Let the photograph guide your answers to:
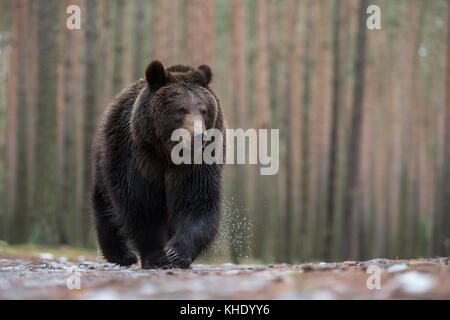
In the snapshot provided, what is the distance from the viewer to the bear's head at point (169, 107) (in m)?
6.80

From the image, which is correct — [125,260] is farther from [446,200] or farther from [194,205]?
[446,200]

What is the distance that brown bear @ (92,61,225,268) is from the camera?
6.88 metres

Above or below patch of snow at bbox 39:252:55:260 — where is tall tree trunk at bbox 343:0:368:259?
above

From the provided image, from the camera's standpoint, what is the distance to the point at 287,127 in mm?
22688

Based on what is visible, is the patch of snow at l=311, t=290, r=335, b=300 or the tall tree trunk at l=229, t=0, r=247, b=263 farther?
the tall tree trunk at l=229, t=0, r=247, b=263

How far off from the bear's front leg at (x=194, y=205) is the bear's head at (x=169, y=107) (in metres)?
0.42

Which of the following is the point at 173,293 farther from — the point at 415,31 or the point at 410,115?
the point at 415,31

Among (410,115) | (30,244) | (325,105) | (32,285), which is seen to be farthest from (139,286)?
(410,115)

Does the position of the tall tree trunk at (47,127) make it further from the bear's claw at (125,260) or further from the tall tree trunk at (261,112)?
the tall tree trunk at (261,112)

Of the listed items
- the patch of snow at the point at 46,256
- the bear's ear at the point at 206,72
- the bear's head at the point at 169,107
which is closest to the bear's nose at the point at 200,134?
the bear's head at the point at 169,107

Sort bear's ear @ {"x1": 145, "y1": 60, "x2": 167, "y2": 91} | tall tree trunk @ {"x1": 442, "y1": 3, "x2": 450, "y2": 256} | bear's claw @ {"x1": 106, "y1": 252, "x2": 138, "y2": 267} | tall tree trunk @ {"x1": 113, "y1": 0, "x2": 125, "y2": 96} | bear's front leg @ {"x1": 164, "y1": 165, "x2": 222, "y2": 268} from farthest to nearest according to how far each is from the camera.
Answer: tall tree trunk @ {"x1": 442, "y1": 3, "x2": 450, "y2": 256}
tall tree trunk @ {"x1": 113, "y1": 0, "x2": 125, "y2": 96}
bear's claw @ {"x1": 106, "y1": 252, "x2": 138, "y2": 267}
bear's ear @ {"x1": 145, "y1": 60, "x2": 167, "y2": 91}
bear's front leg @ {"x1": 164, "y1": 165, "x2": 222, "y2": 268}

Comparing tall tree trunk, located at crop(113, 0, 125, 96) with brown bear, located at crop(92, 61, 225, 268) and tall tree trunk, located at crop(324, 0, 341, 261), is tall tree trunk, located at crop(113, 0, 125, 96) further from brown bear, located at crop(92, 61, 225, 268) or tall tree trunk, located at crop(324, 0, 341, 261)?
brown bear, located at crop(92, 61, 225, 268)

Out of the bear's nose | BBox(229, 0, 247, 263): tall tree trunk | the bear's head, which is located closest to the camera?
the bear's nose

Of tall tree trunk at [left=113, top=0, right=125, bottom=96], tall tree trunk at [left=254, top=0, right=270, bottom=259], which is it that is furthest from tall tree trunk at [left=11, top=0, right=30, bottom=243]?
tall tree trunk at [left=254, top=0, right=270, bottom=259]
